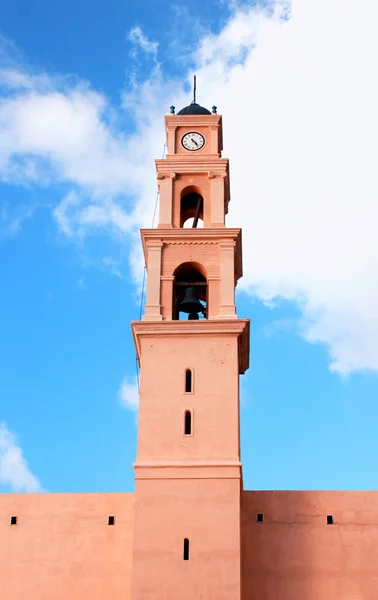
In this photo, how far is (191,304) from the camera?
2895cm

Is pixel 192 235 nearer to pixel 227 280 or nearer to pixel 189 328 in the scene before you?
pixel 227 280

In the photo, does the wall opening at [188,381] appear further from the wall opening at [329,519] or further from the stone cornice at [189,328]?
the wall opening at [329,519]

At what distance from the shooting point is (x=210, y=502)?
25156 millimetres

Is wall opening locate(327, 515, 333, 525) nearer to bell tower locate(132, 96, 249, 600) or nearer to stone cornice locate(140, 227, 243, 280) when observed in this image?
bell tower locate(132, 96, 249, 600)

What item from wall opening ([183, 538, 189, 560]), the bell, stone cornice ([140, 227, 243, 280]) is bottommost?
wall opening ([183, 538, 189, 560])

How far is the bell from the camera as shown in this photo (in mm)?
28938

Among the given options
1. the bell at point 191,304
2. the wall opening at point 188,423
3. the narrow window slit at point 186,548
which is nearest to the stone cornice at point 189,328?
the bell at point 191,304

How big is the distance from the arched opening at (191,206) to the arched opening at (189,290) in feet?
5.79

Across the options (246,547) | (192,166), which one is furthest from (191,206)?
(246,547)

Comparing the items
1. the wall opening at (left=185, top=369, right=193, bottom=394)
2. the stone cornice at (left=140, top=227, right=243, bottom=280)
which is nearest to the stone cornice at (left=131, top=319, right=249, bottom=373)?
the wall opening at (left=185, top=369, right=193, bottom=394)

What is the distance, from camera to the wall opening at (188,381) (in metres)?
26.6

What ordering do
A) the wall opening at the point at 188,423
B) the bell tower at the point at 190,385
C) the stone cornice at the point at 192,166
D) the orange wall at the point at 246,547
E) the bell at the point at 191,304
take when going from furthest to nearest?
1. the stone cornice at the point at 192,166
2. the bell at the point at 191,304
3. the wall opening at the point at 188,423
4. the orange wall at the point at 246,547
5. the bell tower at the point at 190,385

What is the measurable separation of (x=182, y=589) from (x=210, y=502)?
2.11 m

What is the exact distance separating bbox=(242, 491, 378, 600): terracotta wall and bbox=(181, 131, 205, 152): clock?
33.3ft
